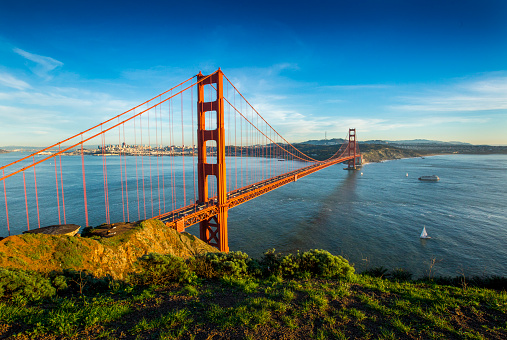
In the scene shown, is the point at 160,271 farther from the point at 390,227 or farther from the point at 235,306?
the point at 390,227

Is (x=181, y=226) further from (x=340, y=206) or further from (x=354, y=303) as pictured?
(x=340, y=206)

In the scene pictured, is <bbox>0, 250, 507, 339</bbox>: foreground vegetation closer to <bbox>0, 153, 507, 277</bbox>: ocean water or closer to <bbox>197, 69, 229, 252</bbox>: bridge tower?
<bbox>0, 153, 507, 277</bbox>: ocean water

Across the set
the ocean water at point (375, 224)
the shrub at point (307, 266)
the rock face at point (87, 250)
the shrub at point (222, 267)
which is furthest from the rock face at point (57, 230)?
the ocean water at point (375, 224)

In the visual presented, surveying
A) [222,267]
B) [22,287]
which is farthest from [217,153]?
[22,287]

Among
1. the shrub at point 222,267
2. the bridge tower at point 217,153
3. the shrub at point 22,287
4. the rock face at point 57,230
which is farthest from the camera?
the bridge tower at point 217,153

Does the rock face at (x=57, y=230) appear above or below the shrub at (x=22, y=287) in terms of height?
below

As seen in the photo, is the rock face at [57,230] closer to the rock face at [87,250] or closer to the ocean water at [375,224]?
the rock face at [87,250]
